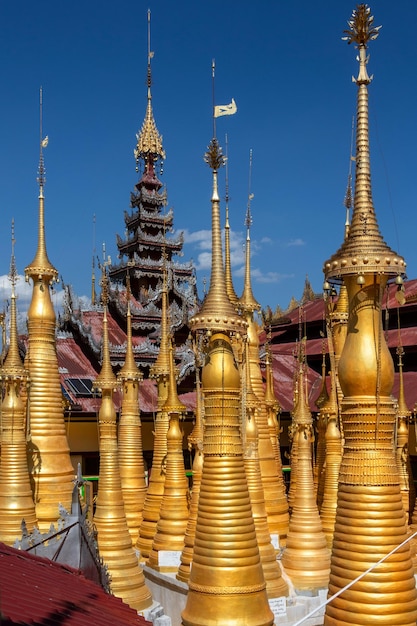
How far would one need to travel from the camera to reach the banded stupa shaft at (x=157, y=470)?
55.1 feet

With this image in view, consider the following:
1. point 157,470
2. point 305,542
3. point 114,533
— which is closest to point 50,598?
point 114,533

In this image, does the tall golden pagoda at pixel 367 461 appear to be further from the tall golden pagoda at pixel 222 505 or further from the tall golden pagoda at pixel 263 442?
the tall golden pagoda at pixel 263 442

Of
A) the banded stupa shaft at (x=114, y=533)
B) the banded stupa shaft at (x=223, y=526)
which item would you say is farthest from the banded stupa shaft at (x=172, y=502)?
the banded stupa shaft at (x=223, y=526)

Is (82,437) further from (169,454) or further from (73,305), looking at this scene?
(169,454)

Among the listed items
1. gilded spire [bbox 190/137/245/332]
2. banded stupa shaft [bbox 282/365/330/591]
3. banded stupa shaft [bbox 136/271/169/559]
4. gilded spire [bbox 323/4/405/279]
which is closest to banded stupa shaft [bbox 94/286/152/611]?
banded stupa shaft [bbox 136/271/169/559]

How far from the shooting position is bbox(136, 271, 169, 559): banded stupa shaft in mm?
16797

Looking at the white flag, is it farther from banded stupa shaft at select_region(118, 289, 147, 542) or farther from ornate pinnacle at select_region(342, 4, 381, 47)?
banded stupa shaft at select_region(118, 289, 147, 542)

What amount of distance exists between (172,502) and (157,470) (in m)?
1.88

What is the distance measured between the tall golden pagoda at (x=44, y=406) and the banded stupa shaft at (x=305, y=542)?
4210 mm

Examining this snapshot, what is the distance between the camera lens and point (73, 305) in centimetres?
2908

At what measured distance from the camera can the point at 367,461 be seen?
6.48m

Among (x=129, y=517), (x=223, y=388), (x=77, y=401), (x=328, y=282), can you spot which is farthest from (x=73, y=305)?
(x=328, y=282)

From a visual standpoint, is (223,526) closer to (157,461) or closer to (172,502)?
(172,502)

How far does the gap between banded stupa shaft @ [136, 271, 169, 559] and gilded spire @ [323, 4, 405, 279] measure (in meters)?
10.4
